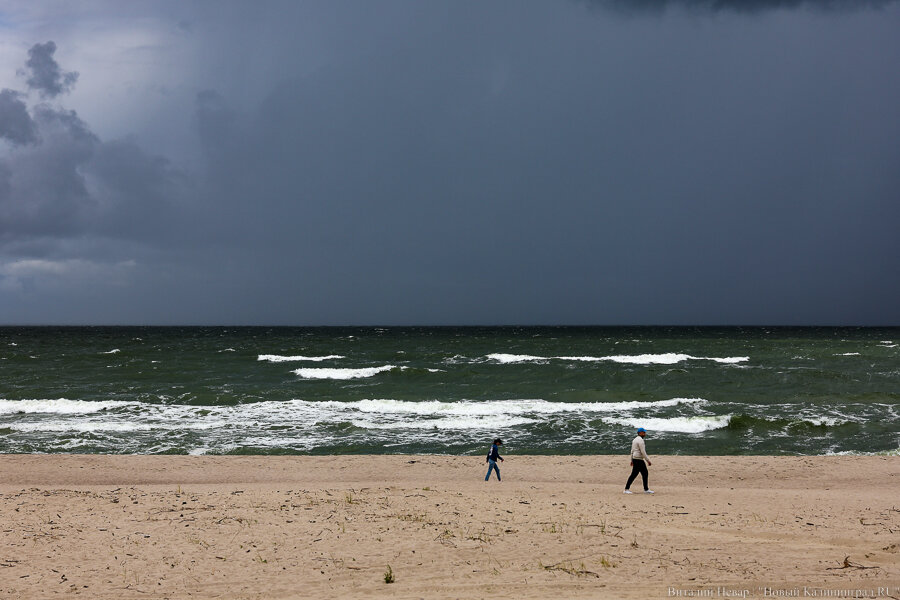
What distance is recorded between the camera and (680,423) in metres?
24.3

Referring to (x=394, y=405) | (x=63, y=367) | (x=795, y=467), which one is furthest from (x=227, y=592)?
(x=63, y=367)

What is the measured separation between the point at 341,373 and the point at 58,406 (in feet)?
64.4

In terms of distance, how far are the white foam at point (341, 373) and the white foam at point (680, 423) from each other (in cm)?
2253

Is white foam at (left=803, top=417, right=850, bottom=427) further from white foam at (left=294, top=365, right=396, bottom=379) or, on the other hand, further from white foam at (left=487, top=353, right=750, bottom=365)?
white foam at (left=294, top=365, right=396, bottom=379)

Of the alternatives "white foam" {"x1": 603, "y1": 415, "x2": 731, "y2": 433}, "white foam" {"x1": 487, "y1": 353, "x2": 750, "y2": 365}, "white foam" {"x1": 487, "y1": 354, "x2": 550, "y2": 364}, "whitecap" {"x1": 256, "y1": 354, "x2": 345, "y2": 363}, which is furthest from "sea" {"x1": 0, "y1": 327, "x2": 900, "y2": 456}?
"whitecap" {"x1": 256, "y1": 354, "x2": 345, "y2": 363}

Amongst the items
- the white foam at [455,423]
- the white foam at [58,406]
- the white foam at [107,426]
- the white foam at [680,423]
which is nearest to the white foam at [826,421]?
the white foam at [680,423]

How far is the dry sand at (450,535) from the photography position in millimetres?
8195

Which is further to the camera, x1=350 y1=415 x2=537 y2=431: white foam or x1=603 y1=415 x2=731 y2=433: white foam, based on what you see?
x1=350 y1=415 x2=537 y2=431: white foam

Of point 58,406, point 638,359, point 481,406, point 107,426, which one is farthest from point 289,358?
point 638,359

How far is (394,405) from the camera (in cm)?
2934

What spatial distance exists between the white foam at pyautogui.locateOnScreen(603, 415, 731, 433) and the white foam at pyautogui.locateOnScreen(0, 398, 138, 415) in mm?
24297

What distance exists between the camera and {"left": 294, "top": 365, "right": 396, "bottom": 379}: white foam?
4281 centimetres

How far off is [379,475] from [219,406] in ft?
50.8

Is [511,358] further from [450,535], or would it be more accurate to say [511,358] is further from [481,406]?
[450,535]
